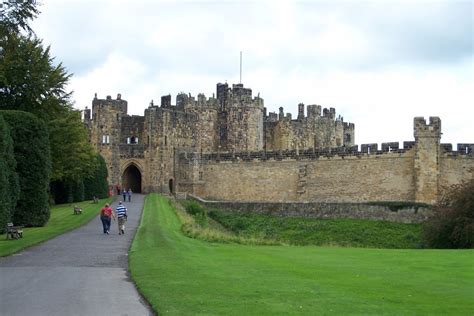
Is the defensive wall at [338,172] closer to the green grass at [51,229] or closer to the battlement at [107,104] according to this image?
the battlement at [107,104]

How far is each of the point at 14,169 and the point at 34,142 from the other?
2.67 meters

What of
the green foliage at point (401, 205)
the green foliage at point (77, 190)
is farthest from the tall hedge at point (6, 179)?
the green foliage at point (401, 205)

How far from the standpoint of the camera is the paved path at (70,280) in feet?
42.4

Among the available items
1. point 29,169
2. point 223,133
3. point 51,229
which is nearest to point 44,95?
point 29,169

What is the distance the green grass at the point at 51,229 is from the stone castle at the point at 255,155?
1681cm

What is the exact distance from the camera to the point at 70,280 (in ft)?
53.8

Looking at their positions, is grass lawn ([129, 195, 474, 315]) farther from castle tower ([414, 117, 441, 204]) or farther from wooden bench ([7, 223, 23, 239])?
castle tower ([414, 117, 441, 204])

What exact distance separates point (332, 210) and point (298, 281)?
3258cm

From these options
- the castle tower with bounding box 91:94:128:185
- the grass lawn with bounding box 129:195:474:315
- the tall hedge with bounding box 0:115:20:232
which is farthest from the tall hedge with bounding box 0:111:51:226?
the castle tower with bounding box 91:94:128:185

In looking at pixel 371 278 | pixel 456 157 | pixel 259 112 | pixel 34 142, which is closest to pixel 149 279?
pixel 371 278

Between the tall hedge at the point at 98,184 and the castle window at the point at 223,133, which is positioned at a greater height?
the castle window at the point at 223,133

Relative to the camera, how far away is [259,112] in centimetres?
6906

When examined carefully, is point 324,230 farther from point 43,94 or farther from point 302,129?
point 302,129

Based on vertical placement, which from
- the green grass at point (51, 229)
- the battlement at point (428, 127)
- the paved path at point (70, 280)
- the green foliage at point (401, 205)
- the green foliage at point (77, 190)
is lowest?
the paved path at point (70, 280)
